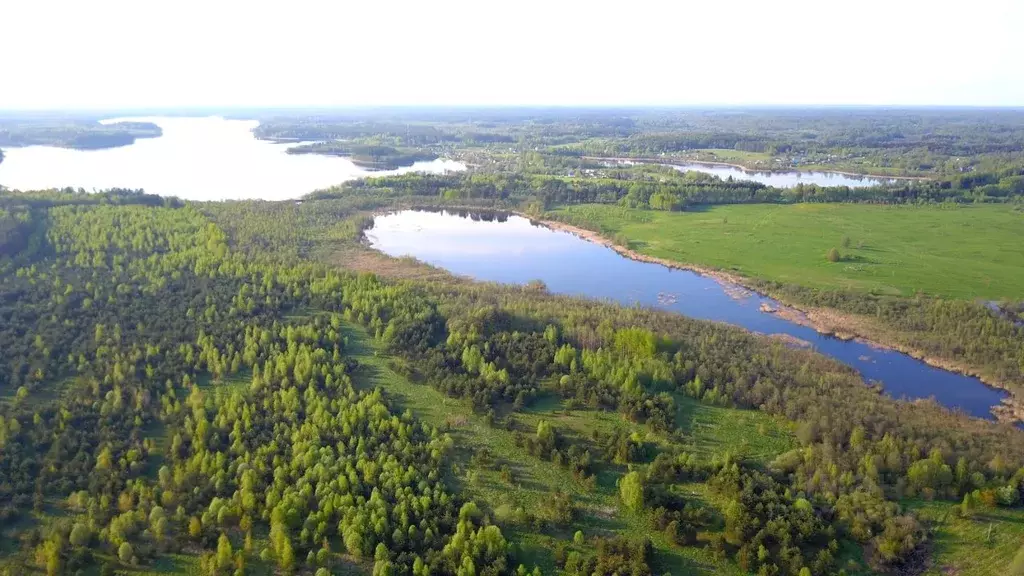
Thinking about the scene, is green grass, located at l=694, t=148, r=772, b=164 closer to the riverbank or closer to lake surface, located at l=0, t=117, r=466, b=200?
lake surface, located at l=0, t=117, r=466, b=200

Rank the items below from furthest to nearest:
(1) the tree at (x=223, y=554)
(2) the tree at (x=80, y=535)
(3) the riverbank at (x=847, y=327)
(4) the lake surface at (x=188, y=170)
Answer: (4) the lake surface at (x=188, y=170)
(3) the riverbank at (x=847, y=327)
(2) the tree at (x=80, y=535)
(1) the tree at (x=223, y=554)

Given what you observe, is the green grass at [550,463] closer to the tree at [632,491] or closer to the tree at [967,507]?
the tree at [632,491]

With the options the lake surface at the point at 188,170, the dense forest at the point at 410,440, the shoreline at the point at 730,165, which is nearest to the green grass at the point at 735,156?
the shoreline at the point at 730,165

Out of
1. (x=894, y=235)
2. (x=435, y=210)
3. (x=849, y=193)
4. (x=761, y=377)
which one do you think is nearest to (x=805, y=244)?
(x=894, y=235)

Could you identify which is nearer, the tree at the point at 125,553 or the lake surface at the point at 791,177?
the tree at the point at 125,553

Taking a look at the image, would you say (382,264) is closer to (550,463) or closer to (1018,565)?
(550,463)

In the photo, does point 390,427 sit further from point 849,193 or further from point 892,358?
point 849,193
